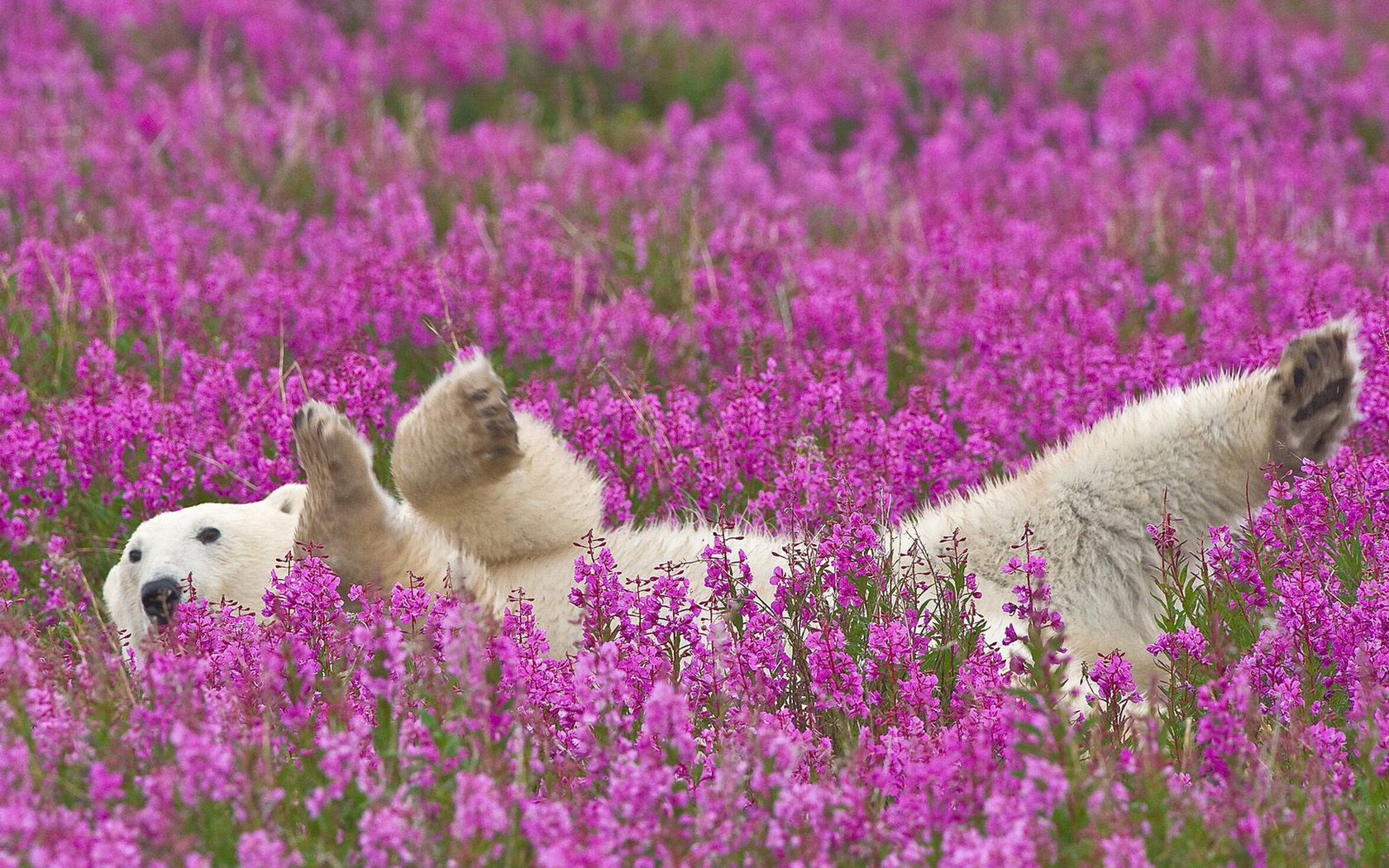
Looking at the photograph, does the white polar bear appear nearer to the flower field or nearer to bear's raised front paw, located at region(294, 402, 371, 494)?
bear's raised front paw, located at region(294, 402, 371, 494)

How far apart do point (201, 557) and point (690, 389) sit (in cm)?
193

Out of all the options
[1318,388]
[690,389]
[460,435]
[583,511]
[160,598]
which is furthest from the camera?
[690,389]

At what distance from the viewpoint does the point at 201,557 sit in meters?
4.17

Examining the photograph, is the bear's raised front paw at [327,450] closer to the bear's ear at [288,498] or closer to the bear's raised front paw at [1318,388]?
the bear's ear at [288,498]

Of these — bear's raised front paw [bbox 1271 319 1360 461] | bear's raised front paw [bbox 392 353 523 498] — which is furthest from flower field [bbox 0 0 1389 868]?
bear's raised front paw [bbox 392 353 523 498]

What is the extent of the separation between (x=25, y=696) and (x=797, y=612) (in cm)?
147

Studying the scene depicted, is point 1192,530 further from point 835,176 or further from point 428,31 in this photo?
point 428,31

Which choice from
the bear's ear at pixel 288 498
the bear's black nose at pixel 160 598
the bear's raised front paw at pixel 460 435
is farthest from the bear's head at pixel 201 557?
the bear's raised front paw at pixel 460 435

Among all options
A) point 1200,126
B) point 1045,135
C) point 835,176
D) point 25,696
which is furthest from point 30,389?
point 1200,126

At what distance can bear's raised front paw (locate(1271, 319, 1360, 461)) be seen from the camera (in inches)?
151

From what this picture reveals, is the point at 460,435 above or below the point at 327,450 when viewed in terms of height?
above

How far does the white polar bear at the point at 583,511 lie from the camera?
13.3 ft

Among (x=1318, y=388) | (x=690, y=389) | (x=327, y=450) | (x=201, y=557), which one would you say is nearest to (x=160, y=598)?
(x=201, y=557)

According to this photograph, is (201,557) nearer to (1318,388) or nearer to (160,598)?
(160,598)
